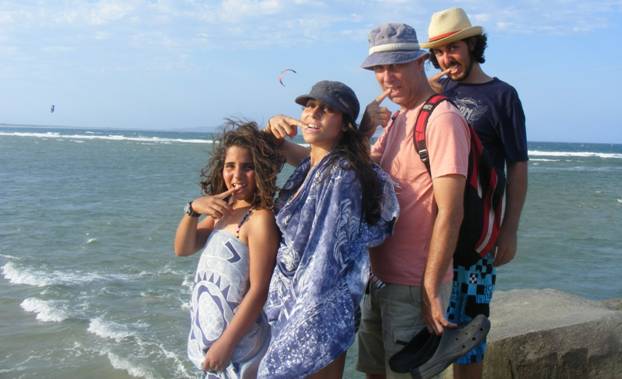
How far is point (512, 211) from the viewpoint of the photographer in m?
3.37

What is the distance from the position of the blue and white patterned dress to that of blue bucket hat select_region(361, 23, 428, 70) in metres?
1.03

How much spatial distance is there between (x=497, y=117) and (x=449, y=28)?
1.64ft

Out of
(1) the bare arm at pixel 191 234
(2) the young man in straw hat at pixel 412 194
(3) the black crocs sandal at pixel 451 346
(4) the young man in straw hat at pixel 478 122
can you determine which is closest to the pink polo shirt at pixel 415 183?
(2) the young man in straw hat at pixel 412 194

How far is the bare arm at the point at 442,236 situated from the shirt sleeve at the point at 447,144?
0.04 metres

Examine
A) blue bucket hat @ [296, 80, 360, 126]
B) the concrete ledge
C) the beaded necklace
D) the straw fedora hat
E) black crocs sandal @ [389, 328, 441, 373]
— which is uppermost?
the straw fedora hat

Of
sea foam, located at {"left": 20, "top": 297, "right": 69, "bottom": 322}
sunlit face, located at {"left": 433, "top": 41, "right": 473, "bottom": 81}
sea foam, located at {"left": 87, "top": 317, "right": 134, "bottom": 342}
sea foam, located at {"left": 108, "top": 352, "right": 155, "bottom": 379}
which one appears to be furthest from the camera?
sea foam, located at {"left": 20, "top": 297, "right": 69, "bottom": 322}

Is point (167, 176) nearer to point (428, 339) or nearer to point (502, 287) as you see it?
point (502, 287)

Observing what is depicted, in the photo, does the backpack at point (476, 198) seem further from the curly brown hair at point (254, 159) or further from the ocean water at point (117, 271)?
the ocean water at point (117, 271)

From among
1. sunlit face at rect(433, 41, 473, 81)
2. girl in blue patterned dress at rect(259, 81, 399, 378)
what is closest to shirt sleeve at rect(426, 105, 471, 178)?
girl in blue patterned dress at rect(259, 81, 399, 378)

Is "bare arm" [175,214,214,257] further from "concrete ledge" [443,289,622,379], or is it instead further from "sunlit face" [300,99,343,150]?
"concrete ledge" [443,289,622,379]

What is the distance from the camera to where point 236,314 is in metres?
2.88

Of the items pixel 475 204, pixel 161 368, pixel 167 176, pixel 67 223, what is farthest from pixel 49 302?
pixel 167 176

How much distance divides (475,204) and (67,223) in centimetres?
1120

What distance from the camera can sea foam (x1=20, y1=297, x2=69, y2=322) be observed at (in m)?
7.08
